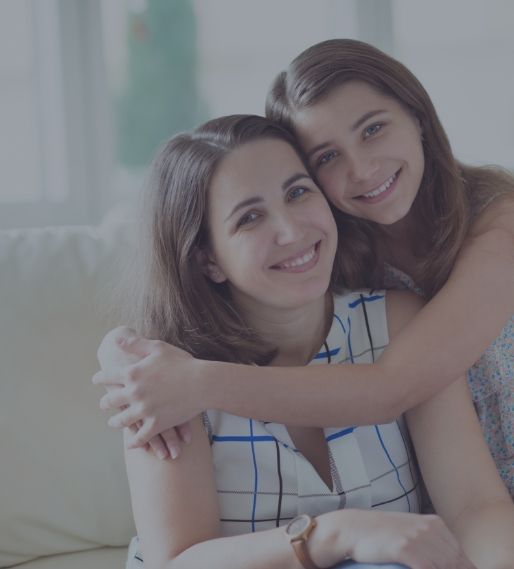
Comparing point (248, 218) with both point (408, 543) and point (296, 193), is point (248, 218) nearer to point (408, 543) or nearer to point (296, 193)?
point (296, 193)

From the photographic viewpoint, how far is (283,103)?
1562mm

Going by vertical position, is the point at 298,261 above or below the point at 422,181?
below

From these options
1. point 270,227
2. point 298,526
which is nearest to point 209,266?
point 270,227

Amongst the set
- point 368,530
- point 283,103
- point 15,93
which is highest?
point 15,93

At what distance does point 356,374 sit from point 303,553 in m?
0.33

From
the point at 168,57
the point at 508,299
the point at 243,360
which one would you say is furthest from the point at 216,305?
the point at 168,57

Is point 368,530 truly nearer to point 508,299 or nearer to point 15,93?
point 508,299

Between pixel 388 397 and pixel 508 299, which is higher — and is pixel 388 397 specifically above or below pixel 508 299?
below

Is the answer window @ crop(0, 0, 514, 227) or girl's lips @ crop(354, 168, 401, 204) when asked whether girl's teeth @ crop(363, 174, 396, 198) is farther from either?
window @ crop(0, 0, 514, 227)

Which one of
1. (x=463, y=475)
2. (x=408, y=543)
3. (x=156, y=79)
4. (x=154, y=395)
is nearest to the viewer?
(x=408, y=543)

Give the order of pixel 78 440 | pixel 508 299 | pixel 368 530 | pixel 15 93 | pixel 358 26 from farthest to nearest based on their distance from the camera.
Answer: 1. pixel 358 26
2. pixel 15 93
3. pixel 78 440
4. pixel 508 299
5. pixel 368 530

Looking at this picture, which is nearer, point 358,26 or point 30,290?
point 30,290

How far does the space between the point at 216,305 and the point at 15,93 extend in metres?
1.71

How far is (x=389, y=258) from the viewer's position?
66.5 inches
